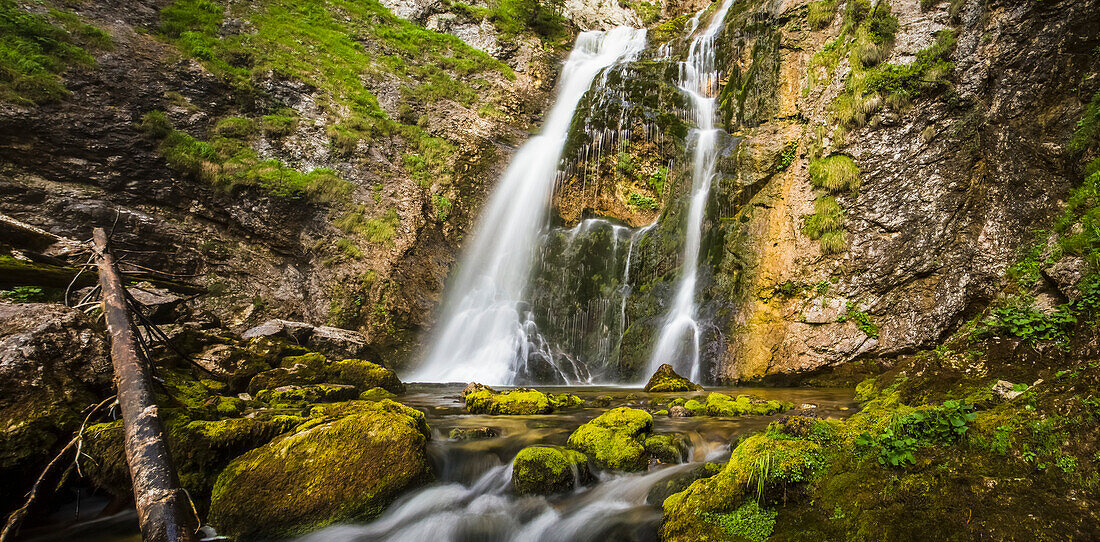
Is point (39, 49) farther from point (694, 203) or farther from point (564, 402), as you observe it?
point (694, 203)

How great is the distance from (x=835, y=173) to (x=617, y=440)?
32.6 ft

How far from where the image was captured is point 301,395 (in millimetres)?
6688

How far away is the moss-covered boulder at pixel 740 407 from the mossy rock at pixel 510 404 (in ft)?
9.01

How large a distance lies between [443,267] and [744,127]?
11402 mm

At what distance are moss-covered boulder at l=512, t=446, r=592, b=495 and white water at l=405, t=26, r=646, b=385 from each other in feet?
26.9

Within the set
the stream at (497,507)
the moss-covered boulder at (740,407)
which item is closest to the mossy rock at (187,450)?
the stream at (497,507)

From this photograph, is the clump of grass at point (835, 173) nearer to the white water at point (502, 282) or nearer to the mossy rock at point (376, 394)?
the white water at point (502, 282)

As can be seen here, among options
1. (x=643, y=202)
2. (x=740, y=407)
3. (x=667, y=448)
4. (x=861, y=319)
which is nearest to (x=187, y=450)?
(x=667, y=448)

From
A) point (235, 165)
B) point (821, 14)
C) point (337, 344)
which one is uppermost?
point (821, 14)

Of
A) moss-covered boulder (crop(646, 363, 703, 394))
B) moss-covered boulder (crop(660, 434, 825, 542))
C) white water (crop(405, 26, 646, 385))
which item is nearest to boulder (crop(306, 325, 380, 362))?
white water (crop(405, 26, 646, 385))

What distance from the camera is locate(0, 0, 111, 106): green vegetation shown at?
12.2m

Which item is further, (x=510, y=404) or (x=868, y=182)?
(x=868, y=182)

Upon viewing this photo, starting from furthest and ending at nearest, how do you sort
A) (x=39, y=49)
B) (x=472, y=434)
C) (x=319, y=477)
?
(x=39, y=49), (x=472, y=434), (x=319, y=477)

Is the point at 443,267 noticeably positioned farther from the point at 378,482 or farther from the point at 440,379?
the point at 378,482
